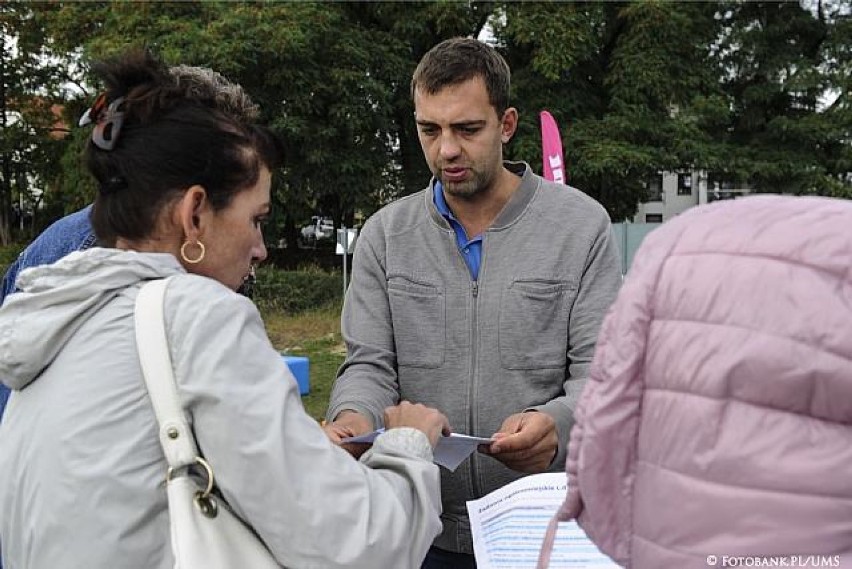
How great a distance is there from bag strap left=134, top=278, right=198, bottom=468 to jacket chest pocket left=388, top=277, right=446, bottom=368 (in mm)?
1080

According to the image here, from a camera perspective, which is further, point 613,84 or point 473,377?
point 613,84

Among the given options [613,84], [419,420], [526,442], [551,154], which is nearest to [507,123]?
[526,442]

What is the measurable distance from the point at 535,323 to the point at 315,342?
10.3 meters

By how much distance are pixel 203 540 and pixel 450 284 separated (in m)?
1.18

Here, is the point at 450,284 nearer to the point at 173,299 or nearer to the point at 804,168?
the point at 173,299

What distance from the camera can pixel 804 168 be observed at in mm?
20344

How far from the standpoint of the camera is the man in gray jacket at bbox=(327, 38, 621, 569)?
7.17 feet

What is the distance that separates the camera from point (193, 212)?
1447mm

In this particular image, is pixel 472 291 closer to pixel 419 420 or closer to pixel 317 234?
pixel 419 420

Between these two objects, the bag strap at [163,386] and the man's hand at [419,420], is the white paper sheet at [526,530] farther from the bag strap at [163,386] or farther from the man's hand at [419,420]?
the bag strap at [163,386]

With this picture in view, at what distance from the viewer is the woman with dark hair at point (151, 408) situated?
1215 mm

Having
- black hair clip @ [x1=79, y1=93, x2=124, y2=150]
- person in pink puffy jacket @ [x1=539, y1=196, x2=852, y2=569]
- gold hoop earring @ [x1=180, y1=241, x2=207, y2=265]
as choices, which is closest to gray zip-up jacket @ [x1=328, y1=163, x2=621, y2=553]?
gold hoop earring @ [x1=180, y1=241, x2=207, y2=265]

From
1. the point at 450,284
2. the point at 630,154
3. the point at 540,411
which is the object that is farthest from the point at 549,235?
the point at 630,154

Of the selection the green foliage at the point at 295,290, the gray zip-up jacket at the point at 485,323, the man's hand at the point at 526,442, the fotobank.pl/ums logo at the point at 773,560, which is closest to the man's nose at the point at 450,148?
the gray zip-up jacket at the point at 485,323
